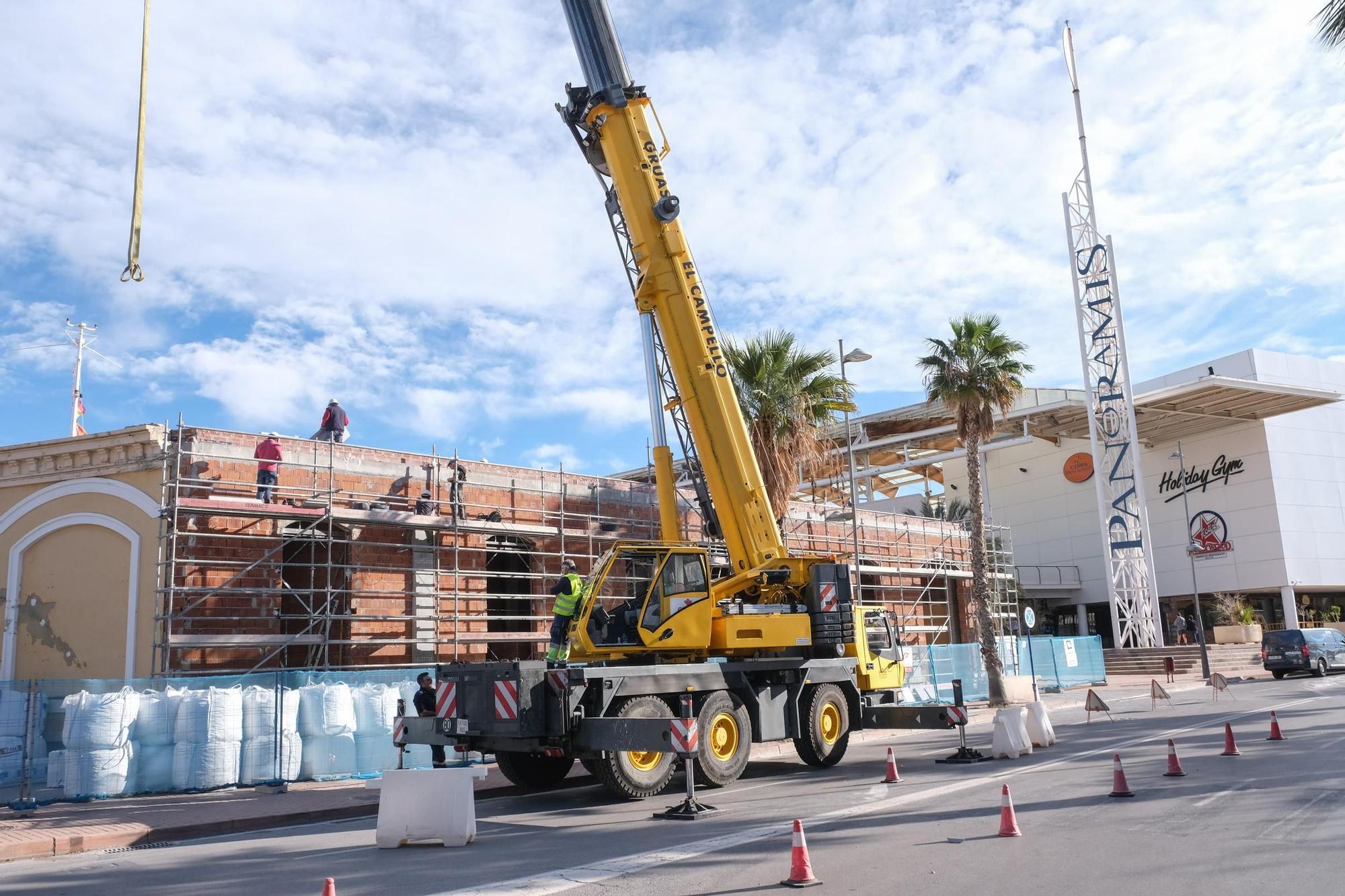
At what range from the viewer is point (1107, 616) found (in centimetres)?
5316

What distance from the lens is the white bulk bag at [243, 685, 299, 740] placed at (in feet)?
45.0

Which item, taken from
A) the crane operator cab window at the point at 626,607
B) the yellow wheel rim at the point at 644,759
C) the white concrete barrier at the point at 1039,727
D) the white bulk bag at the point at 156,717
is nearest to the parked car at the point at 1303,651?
the white concrete barrier at the point at 1039,727

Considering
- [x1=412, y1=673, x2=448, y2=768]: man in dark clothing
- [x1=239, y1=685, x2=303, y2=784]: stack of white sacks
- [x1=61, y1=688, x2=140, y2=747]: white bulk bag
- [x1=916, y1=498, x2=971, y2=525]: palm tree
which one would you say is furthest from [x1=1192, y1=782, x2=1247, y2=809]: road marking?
[x1=916, y1=498, x2=971, y2=525]: palm tree

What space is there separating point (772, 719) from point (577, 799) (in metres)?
2.79

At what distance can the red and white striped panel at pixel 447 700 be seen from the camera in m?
11.9

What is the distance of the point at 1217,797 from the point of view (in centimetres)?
1012

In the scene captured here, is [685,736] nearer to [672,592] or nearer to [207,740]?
[672,592]

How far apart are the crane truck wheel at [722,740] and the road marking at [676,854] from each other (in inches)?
85.4

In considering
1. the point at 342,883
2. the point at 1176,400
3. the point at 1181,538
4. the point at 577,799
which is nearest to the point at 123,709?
the point at 577,799

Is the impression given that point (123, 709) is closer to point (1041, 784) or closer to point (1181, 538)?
point (1041, 784)

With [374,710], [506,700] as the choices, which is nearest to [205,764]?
[374,710]

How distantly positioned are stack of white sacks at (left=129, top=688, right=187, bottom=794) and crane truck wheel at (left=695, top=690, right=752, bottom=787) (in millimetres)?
6781

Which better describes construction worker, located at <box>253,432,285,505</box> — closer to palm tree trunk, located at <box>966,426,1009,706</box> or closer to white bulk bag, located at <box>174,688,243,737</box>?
white bulk bag, located at <box>174,688,243,737</box>

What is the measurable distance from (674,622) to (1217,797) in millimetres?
6038
